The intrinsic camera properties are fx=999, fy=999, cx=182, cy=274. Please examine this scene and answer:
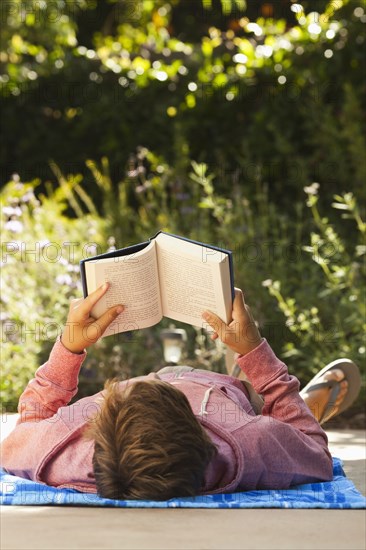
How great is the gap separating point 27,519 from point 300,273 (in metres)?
3.63

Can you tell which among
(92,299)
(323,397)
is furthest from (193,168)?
(92,299)

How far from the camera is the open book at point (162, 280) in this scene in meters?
3.18

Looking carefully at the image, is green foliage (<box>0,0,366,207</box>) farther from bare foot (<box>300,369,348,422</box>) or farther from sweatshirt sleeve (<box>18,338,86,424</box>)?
sweatshirt sleeve (<box>18,338,86,424</box>)

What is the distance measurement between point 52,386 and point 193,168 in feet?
15.7

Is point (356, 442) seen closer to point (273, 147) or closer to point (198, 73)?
point (273, 147)

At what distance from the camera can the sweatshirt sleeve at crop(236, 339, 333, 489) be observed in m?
3.14

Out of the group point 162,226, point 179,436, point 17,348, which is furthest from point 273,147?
point 179,436

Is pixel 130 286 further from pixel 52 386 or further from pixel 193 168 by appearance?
pixel 193 168

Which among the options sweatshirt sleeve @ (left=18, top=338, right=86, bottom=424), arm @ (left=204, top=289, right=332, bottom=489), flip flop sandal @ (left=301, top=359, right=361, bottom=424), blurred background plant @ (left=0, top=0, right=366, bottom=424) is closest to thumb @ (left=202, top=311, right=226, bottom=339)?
arm @ (left=204, top=289, right=332, bottom=489)

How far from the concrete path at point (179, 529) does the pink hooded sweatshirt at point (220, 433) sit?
178 mm

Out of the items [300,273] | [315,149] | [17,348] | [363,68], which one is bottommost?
[17,348]

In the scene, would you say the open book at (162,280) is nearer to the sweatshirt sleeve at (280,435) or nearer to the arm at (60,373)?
the arm at (60,373)

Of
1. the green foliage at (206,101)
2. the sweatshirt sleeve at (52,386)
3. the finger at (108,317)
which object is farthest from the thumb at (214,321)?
the green foliage at (206,101)

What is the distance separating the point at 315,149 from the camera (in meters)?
7.92
